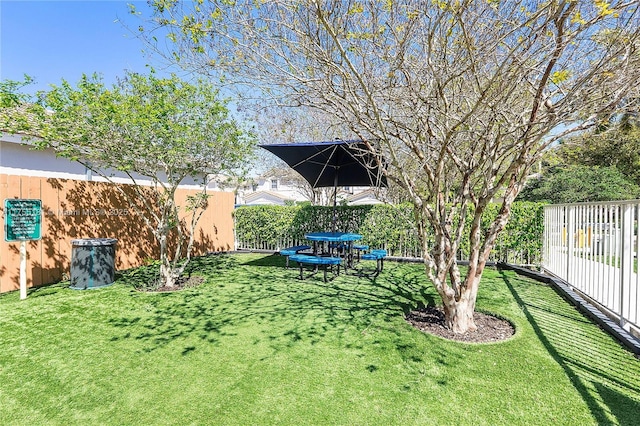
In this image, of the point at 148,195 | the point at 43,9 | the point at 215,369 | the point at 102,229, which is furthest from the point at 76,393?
the point at 43,9

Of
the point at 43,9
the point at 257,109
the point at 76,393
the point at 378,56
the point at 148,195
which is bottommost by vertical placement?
the point at 76,393

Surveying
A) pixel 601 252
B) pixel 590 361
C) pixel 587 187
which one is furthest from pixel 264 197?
pixel 590 361

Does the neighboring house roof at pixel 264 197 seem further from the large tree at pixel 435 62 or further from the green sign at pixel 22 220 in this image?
the large tree at pixel 435 62

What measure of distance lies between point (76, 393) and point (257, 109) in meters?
3.69

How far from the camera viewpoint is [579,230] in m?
5.81

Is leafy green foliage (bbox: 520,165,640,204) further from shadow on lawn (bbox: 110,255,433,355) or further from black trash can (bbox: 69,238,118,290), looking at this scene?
black trash can (bbox: 69,238,118,290)

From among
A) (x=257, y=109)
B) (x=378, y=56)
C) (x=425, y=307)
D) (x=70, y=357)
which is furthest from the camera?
(x=425, y=307)

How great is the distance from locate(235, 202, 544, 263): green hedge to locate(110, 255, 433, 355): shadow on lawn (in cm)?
180

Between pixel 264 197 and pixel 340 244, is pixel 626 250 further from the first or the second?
pixel 264 197

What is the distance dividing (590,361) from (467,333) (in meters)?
1.16

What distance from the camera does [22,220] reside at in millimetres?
5816

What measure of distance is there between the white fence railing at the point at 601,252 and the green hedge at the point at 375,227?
92 cm

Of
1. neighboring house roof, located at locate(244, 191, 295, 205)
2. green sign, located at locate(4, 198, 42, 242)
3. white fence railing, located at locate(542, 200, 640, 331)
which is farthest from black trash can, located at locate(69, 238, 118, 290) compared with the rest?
neighboring house roof, located at locate(244, 191, 295, 205)

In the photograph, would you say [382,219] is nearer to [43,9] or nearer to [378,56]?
[378,56]
